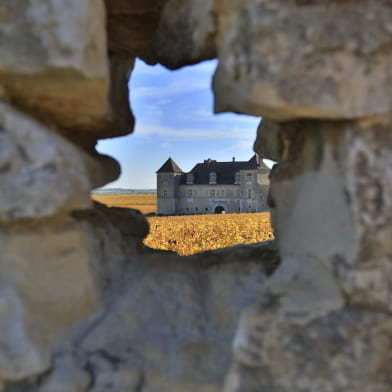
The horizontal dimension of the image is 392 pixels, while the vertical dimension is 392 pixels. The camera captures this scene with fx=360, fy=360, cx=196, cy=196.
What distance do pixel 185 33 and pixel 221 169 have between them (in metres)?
27.3

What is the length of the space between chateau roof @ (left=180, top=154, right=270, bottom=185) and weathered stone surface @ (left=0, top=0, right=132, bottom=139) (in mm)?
26135

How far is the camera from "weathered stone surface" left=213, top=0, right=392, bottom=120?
1186 millimetres

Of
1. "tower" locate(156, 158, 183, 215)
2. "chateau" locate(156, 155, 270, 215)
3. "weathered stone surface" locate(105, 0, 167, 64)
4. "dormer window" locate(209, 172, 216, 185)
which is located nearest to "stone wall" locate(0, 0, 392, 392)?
"weathered stone surface" locate(105, 0, 167, 64)

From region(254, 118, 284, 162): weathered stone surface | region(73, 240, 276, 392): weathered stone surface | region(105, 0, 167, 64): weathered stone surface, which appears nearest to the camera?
region(73, 240, 276, 392): weathered stone surface

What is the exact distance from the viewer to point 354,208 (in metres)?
1.22

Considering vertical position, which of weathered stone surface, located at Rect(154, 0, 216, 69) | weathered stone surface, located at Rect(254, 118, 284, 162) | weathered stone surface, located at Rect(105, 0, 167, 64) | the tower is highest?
weathered stone surface, located at Rect(105, 0, 167, 64)

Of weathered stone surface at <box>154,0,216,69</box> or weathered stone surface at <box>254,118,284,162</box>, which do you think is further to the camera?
weathered stone surface at <box>254,118,284,162</box>

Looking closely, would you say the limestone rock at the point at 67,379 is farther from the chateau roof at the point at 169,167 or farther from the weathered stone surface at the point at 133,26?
the chateau roof at the point at 169,167

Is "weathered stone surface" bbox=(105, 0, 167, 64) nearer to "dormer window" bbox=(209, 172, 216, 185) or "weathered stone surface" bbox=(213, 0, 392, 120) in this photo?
"weathered stone surface" bbox=(213, 0, 392, 120)

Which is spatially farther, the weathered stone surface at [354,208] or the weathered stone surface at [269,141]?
the weathered stone surface at [269,141]

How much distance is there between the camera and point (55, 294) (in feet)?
4.60

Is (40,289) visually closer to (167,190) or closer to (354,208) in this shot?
(354,208)

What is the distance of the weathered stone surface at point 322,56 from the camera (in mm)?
1186

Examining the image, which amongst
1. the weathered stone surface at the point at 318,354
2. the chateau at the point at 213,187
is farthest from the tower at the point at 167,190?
the weathered stone surface at the point at 318,354
